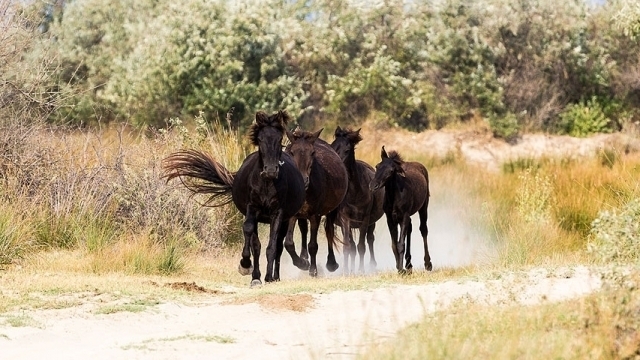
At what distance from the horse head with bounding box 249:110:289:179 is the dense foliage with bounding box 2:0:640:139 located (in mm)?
20485

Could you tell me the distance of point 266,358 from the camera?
30.2ft

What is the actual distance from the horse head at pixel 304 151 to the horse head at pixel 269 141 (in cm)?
146

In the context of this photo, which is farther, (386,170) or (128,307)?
(386,170)

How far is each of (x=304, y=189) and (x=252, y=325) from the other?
193 inches

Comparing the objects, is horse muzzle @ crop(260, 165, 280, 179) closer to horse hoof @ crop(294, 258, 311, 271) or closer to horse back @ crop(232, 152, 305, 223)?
horse back @ crop(232, 152, 305, 223)

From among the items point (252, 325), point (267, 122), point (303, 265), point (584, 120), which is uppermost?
point (584, 120)

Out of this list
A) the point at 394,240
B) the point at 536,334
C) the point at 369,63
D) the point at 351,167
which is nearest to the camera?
the point at 536,334

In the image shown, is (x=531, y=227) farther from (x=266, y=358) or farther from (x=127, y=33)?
Answer: (x=127, y=33)

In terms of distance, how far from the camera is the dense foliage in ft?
119

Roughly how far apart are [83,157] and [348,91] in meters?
20.0

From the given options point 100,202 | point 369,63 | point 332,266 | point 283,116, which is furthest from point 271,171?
point 369,63

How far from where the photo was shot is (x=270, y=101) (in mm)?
36344

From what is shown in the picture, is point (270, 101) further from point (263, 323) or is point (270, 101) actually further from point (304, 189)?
point (263, 323)

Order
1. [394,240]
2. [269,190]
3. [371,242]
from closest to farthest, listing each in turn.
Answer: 1. [269,190]
2. [394,240]
3. [371,242]
